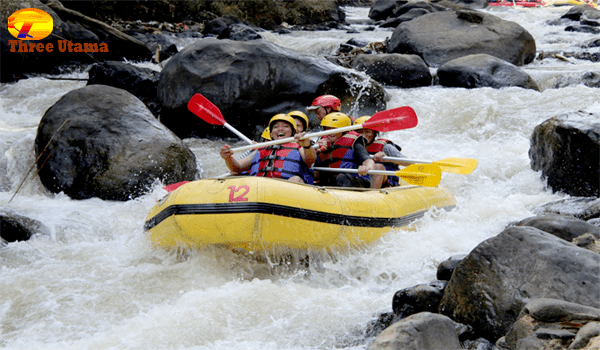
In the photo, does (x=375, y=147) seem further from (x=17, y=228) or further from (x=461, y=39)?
(x=461, y=39)

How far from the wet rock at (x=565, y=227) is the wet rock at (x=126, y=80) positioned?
6.70 meters

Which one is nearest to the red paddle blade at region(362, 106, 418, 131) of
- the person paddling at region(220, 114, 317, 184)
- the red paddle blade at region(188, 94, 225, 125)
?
the person paddling at region(220, 114, 317, 184)

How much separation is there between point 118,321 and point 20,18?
8159 mm

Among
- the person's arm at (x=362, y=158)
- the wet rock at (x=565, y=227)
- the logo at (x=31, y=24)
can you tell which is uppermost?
the logo at (x=31, y=24)

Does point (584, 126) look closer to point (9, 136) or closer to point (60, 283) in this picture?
point (60, 283)

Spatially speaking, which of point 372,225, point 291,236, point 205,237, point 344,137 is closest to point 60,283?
point 205,237

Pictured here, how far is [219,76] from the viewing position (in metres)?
7.43

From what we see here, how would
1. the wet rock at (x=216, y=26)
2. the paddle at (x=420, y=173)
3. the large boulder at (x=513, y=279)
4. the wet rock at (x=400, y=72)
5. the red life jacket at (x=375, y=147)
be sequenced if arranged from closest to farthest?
the large boulder at (x=513, y=279) → the paddle at (x=420, y=173) → the red life jacket at (x=375, y=147) → the wet rock at (x=400, y=72) → the wet rock at (x=216, y=26)

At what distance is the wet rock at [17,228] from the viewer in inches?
170

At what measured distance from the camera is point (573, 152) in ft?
16.7

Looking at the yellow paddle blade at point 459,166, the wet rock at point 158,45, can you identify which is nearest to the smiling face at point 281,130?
the yellow paddle blade at point 459,166

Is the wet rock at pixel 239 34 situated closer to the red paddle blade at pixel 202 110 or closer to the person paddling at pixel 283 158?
the red paddle blade at pixel 202 110

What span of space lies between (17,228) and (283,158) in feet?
7.73

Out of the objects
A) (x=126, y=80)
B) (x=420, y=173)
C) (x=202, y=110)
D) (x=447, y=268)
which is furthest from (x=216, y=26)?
(x=447, y=268)
